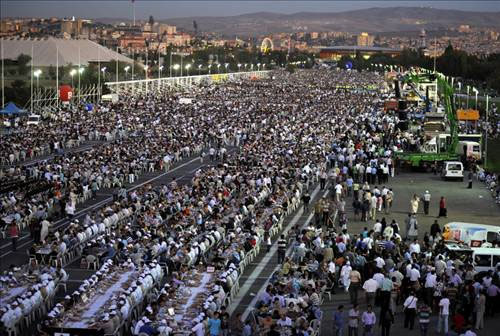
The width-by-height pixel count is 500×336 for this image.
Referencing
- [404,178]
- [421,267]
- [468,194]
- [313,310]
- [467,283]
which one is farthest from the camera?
[404,178]

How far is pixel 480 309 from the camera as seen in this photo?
17.3 m

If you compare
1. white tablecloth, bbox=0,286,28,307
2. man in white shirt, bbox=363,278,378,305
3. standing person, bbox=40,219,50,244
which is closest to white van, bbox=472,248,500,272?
man in white shirt, bbox=363,278,378,305

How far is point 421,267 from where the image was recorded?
64.2 ft

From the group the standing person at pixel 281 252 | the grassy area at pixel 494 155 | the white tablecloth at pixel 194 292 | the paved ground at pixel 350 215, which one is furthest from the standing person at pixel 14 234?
the grassy area at pixel 494 155

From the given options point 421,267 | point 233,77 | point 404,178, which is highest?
point 421,267

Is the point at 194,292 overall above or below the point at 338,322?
above

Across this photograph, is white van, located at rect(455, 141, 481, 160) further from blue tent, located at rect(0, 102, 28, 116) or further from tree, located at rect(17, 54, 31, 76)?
tree, located at rect(17, 54, 31, 76)

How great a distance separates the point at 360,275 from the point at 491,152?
33423 millimetres

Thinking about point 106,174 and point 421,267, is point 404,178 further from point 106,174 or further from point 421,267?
point 421,267

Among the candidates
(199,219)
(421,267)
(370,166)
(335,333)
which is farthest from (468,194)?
(335,333)

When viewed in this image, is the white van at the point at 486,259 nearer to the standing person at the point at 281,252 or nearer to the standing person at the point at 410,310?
the standing person at the point at 410,310

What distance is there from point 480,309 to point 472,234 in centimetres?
672

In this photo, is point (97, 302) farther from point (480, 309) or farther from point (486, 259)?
point (486, 259)

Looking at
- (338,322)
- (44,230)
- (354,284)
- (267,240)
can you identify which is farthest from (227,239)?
(338,322)
